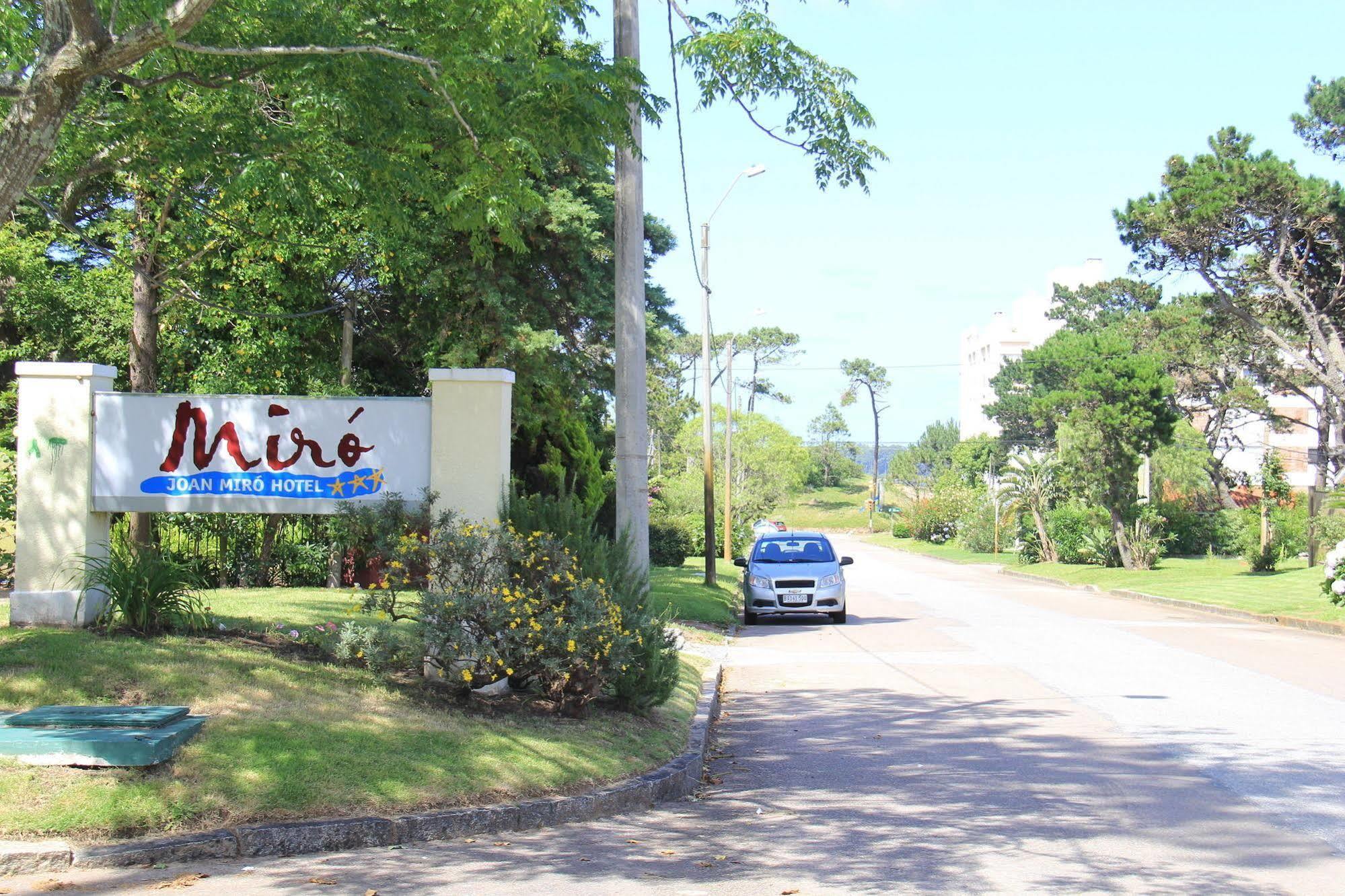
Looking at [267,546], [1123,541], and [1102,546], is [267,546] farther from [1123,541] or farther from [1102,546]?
[1102,546]

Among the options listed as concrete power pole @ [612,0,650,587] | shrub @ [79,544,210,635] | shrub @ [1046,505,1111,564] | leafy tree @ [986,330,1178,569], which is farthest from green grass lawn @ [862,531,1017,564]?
shrub @ [79,544,210,635]

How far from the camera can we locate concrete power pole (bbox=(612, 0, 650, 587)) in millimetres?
10922

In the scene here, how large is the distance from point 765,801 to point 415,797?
2.37m

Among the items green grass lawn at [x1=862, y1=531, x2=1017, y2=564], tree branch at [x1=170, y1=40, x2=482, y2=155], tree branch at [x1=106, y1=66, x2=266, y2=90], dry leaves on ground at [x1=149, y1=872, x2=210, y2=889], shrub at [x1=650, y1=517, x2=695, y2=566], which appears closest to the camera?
dry leaves on ground at [x1=149, y1=872, x2=210, y2=889]

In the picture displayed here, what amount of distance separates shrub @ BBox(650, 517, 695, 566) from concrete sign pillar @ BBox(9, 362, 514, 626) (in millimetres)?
25756

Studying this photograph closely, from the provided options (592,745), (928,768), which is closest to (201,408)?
(592,745)

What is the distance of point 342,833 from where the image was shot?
6.30 metres

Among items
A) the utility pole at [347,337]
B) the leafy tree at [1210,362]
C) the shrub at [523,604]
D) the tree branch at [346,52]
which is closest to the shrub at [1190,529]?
the leafy tree at [1210,362]

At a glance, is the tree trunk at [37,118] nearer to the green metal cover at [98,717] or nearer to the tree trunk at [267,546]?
the green metal cover at [98,717]

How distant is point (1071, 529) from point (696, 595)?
891 inches

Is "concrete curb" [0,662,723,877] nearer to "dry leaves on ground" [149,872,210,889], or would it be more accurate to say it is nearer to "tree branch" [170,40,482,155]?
"dry leaves on ground" [149,872,210,889]

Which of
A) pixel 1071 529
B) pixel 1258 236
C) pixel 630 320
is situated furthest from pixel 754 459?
pixel 630 320

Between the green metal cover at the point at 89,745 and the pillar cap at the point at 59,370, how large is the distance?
378 cm

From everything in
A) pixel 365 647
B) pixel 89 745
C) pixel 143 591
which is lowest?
pixel 89 745
